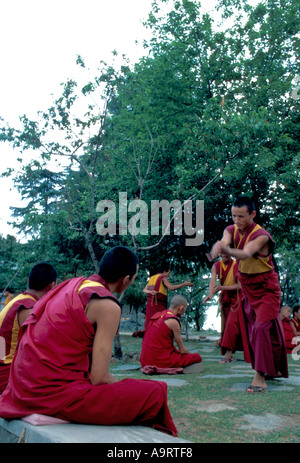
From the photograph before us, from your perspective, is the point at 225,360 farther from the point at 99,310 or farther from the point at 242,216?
the point at 99,310

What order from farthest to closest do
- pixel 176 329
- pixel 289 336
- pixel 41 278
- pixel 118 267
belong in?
1. pixel 289 336
2. pixel 176 329
3. pixel 41 278
4. pixel 118 267

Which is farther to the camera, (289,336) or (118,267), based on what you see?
(289,336)

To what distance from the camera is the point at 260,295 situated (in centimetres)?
440

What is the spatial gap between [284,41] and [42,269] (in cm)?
1130

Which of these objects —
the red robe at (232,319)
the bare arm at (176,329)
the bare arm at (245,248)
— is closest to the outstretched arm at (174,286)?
the red robe at (232,319)

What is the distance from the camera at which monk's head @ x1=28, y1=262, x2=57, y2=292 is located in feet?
11.3

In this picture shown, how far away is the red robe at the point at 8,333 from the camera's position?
3.16 m

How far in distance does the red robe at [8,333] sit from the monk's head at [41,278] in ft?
0.71

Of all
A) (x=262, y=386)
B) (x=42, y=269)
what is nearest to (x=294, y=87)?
(x=262, y=386)

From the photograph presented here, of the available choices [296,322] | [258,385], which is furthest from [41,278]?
[296,322]

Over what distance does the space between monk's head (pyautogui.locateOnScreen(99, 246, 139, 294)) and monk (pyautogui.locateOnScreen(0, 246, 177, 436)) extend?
187mm

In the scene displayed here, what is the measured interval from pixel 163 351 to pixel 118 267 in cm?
363

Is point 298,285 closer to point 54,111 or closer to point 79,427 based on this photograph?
point 54,111

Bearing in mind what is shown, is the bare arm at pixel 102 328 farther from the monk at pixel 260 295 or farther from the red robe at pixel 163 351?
the red robe at pixel 163 351
